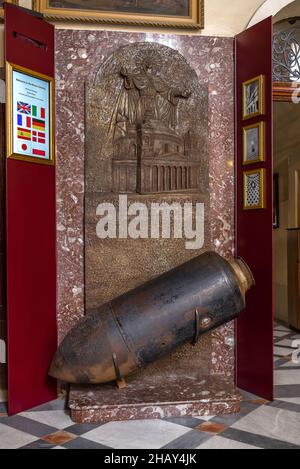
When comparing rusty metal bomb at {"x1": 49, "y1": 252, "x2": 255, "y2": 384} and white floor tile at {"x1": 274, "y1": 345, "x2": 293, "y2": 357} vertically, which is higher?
rusty metal bomb at {"x1": 49, "y1": 252, "x2": 255, "y2": 384}

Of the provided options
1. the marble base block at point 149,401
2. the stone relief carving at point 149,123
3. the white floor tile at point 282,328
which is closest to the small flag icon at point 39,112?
the stone relief carving at point 149,123

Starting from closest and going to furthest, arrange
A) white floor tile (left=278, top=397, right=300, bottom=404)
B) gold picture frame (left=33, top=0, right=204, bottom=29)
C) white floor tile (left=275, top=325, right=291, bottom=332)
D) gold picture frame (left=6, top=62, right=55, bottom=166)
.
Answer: gold picture frame (left=6, top=62, right=55, bottom=166) → white floor tile (left=278, top=397, right=300, bottom=404) → gold picture frame (left=33, top=0, right=204, bottom=29) → white floor tile (left=275, top=325, right=291, bottom=332)

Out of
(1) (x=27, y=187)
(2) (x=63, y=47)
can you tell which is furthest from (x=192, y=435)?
(2) (x=63, y=47)

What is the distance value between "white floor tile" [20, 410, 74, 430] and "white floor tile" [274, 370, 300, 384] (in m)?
1.83

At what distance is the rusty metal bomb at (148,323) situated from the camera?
11.6 feet

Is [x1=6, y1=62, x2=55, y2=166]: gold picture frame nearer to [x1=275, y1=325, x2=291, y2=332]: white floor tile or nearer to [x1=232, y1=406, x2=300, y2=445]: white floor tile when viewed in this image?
[x1=232, y1=406, x2=300, y2=445]: white floor tile

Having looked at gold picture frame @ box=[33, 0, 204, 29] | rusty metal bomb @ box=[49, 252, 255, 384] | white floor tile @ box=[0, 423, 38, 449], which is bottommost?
white floor tile @ box=[0, 423, 38, 449]

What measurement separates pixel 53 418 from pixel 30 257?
114 cm

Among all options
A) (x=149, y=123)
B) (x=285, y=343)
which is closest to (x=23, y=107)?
(x=149, y=123)

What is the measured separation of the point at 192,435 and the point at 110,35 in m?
3.04

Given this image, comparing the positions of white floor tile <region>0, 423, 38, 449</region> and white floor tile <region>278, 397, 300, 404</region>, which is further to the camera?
white floor tile <region>278, 397, 300, 404</region>

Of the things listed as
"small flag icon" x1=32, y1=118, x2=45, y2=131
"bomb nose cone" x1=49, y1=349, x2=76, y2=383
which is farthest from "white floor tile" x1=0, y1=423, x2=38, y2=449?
"small flag icon" x1=32, y1=118, x2=45, y2=131

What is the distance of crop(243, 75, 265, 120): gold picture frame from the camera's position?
3.99 meters

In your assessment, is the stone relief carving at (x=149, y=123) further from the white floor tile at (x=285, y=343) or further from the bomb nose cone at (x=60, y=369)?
the white floor tile at (x=285, y=343)
